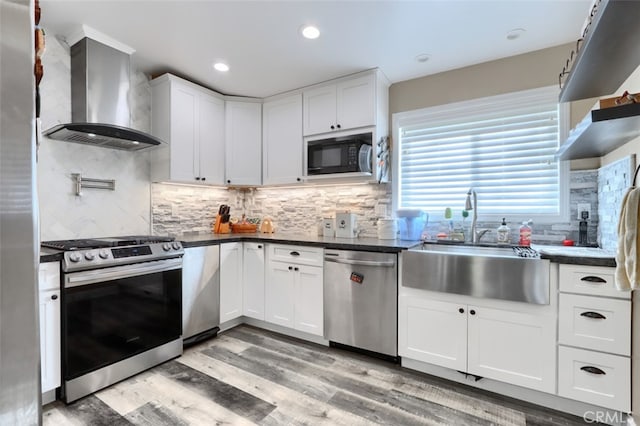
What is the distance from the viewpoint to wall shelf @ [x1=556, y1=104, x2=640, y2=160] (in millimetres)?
1348

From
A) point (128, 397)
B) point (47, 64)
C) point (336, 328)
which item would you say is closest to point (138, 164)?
point (47, 64)

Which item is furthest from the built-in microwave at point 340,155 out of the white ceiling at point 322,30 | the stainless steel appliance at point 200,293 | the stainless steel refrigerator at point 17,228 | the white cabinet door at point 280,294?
the stainless steel refrigerator at point 17,228

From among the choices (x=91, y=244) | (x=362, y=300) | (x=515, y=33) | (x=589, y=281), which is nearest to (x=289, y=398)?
(x=362, y=300)

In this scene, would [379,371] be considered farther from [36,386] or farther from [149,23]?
[149,23]

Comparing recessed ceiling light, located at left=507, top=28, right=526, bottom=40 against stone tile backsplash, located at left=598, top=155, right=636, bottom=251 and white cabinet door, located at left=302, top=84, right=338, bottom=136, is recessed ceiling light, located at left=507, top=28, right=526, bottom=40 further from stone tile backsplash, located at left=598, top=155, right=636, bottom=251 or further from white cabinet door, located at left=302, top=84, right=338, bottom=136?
white cabinet door, located at left=302, top=84, right=338, bottom=136

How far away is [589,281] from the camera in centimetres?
174

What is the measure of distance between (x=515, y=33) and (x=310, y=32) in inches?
61.2

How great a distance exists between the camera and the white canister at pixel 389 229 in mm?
2865

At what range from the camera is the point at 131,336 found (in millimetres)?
2213

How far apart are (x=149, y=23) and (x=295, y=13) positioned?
1.11 m

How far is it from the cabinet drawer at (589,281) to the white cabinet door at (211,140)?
317 cm

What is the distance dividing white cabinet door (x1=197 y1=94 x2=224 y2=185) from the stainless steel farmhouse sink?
2.26 metres

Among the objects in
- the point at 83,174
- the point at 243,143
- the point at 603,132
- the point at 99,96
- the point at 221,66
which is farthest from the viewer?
the point at 243,143

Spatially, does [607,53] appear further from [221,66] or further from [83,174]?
[83,174]
